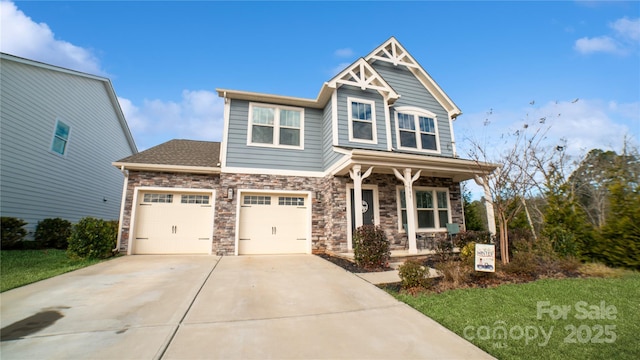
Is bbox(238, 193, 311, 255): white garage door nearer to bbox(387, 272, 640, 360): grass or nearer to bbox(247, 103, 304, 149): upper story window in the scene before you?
bbox(247, 103, 304, 149): upper story window

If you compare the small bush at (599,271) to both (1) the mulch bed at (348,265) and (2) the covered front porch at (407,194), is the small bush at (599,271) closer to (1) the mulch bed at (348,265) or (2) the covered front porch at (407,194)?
(2) the covered front porch at (407,194)

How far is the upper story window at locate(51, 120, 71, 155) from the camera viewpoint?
10.0 meters

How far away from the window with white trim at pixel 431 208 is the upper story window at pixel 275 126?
4.53m

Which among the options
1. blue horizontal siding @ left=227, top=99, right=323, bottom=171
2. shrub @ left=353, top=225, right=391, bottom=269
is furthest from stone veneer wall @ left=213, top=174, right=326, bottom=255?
shrub @ left=353, top=225, right=391, bottom=269

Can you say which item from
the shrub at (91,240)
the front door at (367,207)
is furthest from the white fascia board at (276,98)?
the shrub at (91,240)

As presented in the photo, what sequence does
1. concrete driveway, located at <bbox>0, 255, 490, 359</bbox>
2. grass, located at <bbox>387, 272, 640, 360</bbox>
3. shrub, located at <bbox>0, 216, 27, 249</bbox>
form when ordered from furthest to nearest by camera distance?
shrub, located at <bbox>0, 216, 27, 249</bbox>
grass, located at <bbox>387, 272, 640, 360</bbox>
concrete driveway, located at <bbox>0, 255, 490, 359</bbox>

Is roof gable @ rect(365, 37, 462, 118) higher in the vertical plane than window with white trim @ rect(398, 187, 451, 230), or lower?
higher

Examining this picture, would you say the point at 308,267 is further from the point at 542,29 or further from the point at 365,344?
the point at 542,29

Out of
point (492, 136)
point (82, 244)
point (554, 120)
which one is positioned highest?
point (554, 120)

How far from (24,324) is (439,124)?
40.4 feet

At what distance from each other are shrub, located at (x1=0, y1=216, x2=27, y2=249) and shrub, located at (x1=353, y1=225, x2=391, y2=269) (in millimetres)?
10749

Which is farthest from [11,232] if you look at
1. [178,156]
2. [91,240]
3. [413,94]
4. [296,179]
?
[413,94]

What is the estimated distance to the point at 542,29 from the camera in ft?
29.3

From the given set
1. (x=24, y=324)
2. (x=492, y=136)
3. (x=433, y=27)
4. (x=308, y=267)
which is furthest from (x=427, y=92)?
(x=24, y=324)
